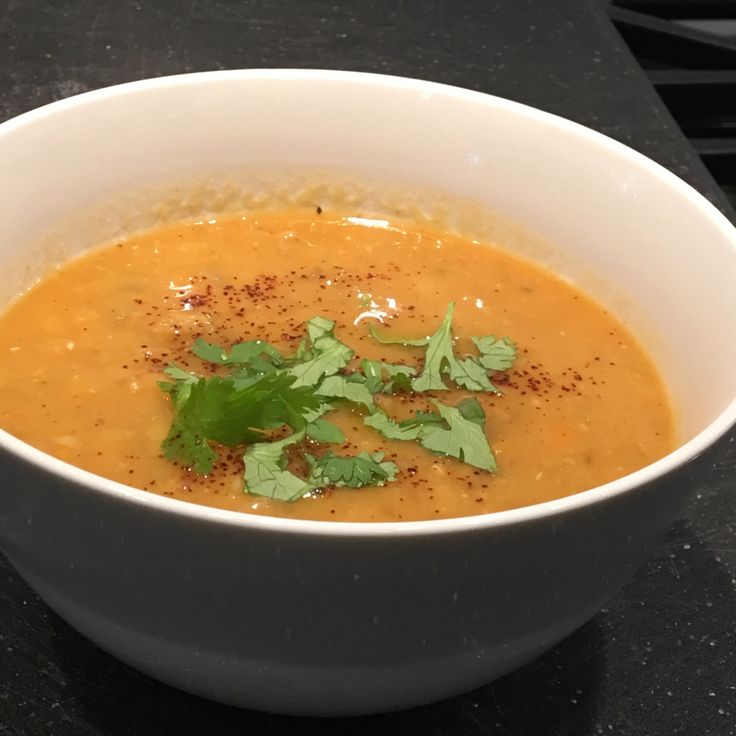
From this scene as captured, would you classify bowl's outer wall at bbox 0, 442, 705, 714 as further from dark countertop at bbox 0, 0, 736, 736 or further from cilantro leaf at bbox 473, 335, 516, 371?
cilantro leaf at bbox 473, 335, 516, 371

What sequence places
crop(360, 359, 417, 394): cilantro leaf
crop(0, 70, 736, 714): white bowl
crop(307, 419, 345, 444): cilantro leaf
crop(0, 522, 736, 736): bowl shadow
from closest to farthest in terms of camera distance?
crop(0, 70, 736, 714): white bowl, crop(0, 522, 736, 736): bowl shadow, crop(307, 419, 345, 444): cilantro leaf, crop(360, 359, 417, 394): cilantro leaf

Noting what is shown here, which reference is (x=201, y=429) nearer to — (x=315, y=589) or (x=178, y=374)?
(x=178, y=374)

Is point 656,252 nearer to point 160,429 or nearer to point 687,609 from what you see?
point 687,609

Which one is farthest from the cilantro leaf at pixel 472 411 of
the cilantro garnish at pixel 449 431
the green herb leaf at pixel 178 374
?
the green herb leaf at pixel 178 374

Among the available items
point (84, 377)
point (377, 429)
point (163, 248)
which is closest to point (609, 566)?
point (377, 429)

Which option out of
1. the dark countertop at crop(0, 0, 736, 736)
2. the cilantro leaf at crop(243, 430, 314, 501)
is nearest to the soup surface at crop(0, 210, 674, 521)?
the cilantro leaf at crop(243, 430, 314, 501)

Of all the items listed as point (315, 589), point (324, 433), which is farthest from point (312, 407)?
point (315, 589)
